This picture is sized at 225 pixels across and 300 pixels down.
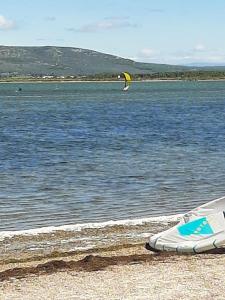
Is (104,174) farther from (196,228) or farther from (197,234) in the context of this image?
(197,234)

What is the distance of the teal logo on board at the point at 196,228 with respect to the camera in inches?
568

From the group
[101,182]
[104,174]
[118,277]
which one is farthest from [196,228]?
[104,174]

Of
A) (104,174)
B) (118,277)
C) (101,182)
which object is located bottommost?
(104,174)

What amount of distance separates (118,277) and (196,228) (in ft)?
10.6

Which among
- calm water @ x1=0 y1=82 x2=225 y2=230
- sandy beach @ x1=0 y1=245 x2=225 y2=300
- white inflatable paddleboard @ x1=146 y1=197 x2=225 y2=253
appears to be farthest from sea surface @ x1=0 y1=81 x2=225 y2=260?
sandy beach @ x1=0 y1=245 x2=225 y2=300

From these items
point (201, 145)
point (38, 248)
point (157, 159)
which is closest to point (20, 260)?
point (38, 248)

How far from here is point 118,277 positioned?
1183 cm

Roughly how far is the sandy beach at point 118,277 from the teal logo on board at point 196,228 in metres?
1.01

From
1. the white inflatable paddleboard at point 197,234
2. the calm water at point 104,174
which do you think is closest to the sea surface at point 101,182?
the calm water at point 104,174

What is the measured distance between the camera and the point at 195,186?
953 inches

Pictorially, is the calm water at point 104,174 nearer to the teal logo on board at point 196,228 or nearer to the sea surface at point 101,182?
the sea surface at point 101,182

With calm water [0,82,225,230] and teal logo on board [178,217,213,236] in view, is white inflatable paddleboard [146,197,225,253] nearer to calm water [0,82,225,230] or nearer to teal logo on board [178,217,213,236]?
teal logo on board [178,217,213,236]

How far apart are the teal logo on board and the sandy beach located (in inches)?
39.7

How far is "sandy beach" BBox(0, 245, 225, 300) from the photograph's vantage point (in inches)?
426
